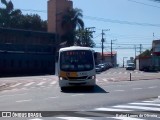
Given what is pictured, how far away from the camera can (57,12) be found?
79.1 metres

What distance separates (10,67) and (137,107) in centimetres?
5030

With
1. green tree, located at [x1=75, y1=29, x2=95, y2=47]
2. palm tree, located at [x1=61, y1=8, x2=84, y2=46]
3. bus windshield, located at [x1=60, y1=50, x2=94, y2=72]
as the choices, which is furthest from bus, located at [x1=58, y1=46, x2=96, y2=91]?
Result: green tree, located at [x1=75, y1=29, x2=95, y2=47]

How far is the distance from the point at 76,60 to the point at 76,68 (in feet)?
1.99

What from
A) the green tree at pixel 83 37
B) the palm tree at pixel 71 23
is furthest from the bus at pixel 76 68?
the green tree at pixel 83 37

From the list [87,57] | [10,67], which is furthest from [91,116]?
[10,67]

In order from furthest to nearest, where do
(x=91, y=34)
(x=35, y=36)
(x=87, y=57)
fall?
(x=91, y=34), (x=35, y=36), (x=87, y=57)

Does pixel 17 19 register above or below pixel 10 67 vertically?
above

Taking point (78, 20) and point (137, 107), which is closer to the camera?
point (137, 107)

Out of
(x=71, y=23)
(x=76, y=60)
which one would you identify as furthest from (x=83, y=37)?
(x=76, y=60)

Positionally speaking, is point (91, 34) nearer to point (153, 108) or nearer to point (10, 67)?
point (10, 67)

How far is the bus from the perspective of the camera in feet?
78.8

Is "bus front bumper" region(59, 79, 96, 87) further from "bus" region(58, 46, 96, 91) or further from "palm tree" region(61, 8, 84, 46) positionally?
"palm tree" region(61, 8, 84, 46)

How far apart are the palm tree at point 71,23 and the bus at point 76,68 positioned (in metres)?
52.0

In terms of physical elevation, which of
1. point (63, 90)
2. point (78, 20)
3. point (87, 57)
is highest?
point (78, 20)
